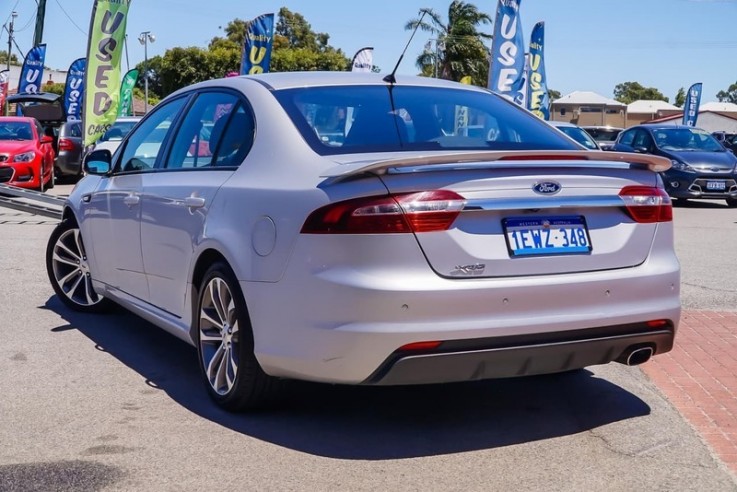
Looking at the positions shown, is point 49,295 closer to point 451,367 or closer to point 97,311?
point 97,311

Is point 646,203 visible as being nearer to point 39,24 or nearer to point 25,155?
point 25,155

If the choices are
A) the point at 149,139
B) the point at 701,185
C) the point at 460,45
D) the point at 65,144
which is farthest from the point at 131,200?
the point at 460,45

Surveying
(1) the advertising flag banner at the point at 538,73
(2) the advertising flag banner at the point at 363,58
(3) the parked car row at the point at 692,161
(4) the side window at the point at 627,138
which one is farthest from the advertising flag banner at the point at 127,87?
(3) the parked car row at the point at 692,161

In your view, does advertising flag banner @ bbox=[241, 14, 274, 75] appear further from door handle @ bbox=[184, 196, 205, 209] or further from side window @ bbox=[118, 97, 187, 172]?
door handle @ bbox=[184, 196, 205, 209]

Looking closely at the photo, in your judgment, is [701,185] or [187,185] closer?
[187,185]

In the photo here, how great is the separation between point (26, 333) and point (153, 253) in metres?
1.64

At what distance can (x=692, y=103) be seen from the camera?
134 ft

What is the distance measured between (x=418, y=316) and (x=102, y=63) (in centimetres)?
1507

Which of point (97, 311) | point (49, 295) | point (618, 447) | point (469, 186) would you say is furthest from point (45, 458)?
point (49, 295)

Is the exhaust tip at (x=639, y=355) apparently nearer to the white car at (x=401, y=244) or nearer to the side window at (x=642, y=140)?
the white car at (x=401, y=244)

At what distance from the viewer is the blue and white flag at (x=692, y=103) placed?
4031 cm

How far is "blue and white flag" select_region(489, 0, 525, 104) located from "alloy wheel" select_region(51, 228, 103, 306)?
14.4 meters

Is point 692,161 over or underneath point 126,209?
underneath

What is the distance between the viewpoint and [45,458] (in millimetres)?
4164
